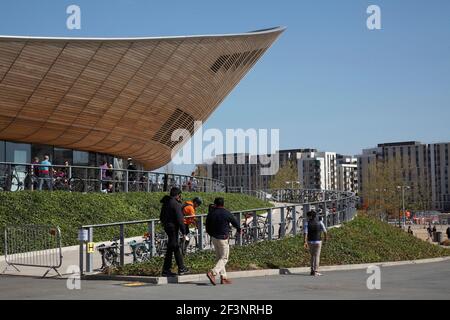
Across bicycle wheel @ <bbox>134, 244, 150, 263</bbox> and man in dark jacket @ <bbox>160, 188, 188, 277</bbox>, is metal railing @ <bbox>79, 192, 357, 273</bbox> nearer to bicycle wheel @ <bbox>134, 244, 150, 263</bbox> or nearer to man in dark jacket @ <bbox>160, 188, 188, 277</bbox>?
bicycle wheel @ <bbox>134, 244, 150, 263</bbox>

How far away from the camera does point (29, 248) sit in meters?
16.0

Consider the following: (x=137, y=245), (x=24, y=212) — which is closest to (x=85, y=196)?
(x=24, y=212)

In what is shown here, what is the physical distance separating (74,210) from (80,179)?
299cm

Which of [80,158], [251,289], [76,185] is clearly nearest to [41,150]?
[80,158]

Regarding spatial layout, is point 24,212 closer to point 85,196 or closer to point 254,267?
point 85,196

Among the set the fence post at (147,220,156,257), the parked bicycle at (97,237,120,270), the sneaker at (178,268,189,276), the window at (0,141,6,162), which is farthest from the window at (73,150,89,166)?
the sneaker at (178,268,189,276)

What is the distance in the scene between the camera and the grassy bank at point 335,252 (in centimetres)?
1473

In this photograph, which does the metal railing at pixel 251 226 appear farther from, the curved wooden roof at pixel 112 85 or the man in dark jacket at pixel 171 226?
the curved wooden roof at pixel 112 85

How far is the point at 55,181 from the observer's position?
77.3 feet

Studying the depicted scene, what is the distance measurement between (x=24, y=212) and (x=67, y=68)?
30.1 feet

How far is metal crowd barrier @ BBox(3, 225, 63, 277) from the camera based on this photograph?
15.5 metres

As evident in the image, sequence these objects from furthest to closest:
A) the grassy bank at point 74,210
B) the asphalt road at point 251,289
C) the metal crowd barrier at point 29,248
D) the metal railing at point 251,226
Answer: the grassy bank at point 74,210, the metal crowd barrier at point 29,248, the metal railing at point 251,226, the asphalt road at point 251,289

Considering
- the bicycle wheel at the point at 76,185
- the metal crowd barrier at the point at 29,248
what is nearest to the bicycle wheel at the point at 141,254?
the metal crowd barrier at the point at 29,248

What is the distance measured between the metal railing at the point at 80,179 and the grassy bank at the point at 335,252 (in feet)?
27.9
